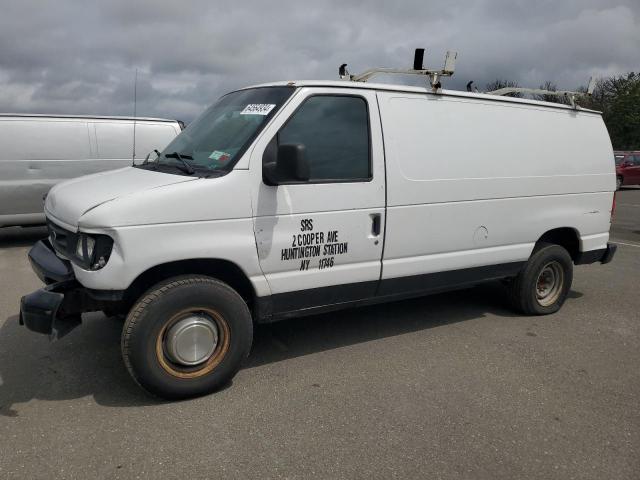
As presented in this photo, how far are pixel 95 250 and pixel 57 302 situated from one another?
411 mm

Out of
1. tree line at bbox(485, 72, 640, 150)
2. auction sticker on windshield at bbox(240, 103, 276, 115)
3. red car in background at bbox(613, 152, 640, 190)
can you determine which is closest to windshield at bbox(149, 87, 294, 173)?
auction sticker on windshield at bbox(240, 103, 276, 115)

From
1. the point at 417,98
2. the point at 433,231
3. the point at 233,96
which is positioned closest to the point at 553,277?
the point at 433,231

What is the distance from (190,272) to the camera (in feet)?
11.6

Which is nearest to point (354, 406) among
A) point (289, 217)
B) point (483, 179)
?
point (289, 217)

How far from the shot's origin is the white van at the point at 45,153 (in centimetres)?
814

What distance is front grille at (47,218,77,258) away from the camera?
3380 millimetres

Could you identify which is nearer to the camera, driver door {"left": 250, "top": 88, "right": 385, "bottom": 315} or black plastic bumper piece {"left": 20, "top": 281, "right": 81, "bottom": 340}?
black plastic bumper piece {"left": 20, "top": 281, "right": 81, "bottom": 340}

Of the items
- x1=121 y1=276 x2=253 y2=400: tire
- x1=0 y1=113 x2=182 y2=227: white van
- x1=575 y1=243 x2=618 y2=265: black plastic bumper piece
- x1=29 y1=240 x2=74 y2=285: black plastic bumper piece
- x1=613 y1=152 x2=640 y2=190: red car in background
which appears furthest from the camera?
x1=613 y1=152 x2=640 y2=190: red car in background

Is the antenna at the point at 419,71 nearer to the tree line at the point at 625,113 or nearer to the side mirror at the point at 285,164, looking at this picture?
the side mirror at the point at 285,164

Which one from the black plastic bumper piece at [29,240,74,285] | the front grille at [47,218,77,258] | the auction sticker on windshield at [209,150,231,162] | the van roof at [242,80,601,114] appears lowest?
the black plastic bumper piece at [29,240,74,285]

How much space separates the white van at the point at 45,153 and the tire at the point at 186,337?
6109 millimetres

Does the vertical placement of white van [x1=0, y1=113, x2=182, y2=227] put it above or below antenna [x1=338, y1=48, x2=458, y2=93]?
below

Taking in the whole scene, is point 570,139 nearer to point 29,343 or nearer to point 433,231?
point 433,231

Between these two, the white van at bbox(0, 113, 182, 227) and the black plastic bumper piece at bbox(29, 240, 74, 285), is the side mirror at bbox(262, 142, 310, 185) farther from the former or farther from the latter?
the white van at bbox(0, 113, 182, 227)
